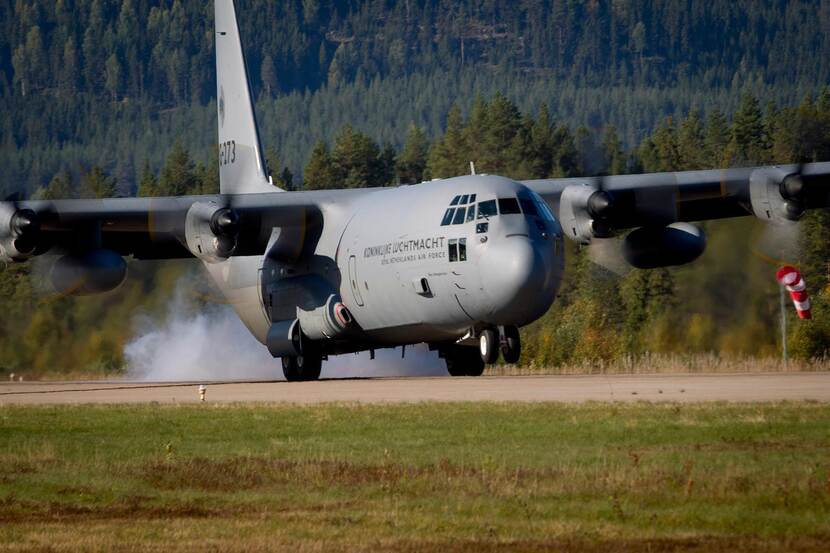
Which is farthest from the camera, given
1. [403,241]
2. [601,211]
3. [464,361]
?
[464,361]

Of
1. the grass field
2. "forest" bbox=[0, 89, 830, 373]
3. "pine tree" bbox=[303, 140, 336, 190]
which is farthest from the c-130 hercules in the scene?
"pine tree" bbox=[303, 140, 336, 190]

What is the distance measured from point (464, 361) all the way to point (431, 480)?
17.8 m

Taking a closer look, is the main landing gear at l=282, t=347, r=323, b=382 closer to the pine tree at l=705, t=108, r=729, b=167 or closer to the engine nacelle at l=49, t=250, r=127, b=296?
the engine nacelle at l=49, t=250, r=127, b=296

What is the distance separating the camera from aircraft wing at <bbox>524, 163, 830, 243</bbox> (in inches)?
1222

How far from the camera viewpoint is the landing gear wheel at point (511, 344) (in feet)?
93.1

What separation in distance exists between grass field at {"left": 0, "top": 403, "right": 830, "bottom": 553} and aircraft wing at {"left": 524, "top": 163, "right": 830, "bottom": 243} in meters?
9.88

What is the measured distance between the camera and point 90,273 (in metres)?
30.9

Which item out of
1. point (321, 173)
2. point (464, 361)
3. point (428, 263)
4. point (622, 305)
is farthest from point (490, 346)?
point (321, 173)

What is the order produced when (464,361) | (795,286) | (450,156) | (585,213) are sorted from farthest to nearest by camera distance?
1. (450,156)
2. (795,286)
3. (464,361)
4. (585,213)

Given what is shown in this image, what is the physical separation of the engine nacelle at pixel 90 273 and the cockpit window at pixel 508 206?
796cm

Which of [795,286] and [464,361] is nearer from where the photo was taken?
[464,361]

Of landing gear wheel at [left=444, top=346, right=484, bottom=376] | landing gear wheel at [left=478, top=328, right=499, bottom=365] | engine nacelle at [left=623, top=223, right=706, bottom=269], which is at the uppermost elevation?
engine nacelle at [left=623, top=223, right=706, bottom=269]

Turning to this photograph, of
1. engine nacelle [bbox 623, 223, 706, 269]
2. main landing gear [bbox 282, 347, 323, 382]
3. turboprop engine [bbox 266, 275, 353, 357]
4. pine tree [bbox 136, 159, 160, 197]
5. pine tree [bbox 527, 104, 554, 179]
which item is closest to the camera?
turboprop engine [bbox 266, 275, 353, 357]

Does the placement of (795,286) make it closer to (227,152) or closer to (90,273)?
(227,152)
